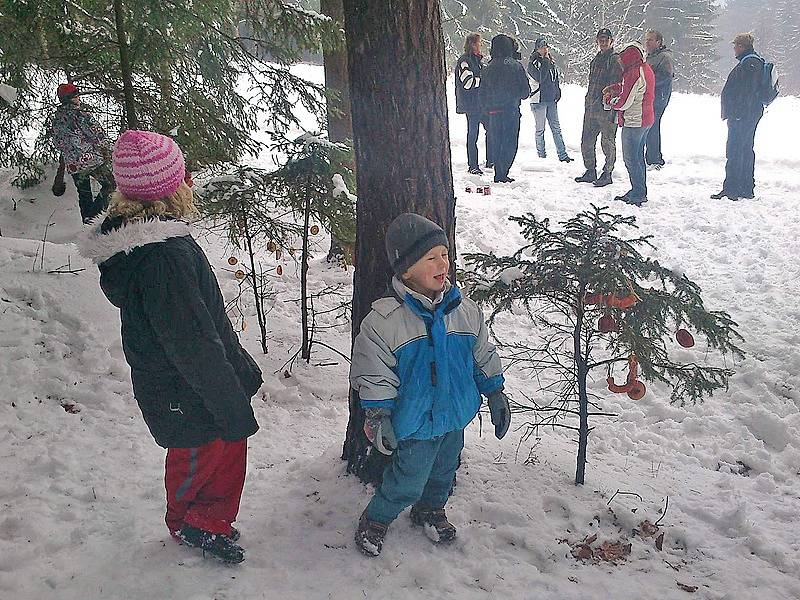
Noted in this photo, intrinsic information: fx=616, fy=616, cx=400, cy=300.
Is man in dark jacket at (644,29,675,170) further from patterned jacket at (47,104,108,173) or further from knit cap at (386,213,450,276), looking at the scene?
knit cap at (386,213,450,276)

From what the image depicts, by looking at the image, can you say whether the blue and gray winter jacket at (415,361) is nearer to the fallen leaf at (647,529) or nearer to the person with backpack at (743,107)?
the fallen leaf at (647,529)

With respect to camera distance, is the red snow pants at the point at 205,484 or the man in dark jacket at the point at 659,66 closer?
the red snow pants at the point at 205,484

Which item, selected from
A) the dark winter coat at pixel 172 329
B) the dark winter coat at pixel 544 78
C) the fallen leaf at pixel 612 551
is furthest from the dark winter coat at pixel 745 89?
the dark winter coat at pixel 172 329

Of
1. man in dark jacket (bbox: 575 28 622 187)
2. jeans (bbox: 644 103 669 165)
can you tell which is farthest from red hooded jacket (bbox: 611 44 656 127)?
jeans (bbox: 644 103 669 165)

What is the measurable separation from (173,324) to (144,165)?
2.29ft

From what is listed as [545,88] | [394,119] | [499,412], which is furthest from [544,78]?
[499,412]

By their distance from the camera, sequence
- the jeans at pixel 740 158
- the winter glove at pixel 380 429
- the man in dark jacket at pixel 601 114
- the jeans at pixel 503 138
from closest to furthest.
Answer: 1. the winter glove at pixel 380 429
2. the jeans at pixel 740 158
3. the man in dark jacket at pixel 601 114
4. the jeans at pixel 503 138

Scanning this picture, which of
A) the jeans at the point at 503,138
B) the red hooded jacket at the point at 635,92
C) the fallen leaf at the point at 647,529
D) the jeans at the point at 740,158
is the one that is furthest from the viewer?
the jeans at the point at 503,138

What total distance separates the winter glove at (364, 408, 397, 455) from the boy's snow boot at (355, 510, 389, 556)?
0.56 m

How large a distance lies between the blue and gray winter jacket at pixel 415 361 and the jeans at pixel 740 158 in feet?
Result: 28.1

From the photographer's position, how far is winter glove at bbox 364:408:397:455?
2750 millimetres

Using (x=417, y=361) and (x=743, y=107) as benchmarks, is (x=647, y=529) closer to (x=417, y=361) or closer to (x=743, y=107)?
(x=417, y=361)

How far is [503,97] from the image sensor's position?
10508mm

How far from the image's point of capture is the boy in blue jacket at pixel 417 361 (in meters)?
2.77
